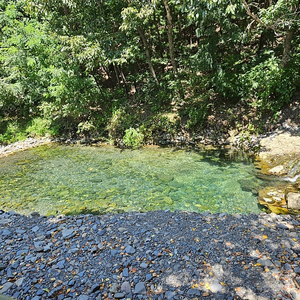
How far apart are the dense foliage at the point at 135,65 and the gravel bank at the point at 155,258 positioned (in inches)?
269

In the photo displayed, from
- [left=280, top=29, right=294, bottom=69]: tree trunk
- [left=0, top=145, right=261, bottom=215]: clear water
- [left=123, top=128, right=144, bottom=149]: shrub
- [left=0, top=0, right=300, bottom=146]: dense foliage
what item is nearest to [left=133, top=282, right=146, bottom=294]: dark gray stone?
[left=0, top=145, right=261, bottom=215]: clear water

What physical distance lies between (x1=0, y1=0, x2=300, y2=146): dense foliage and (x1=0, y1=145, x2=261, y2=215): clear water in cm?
243

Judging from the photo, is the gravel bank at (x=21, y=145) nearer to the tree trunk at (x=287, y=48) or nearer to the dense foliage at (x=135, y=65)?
the dense foliage at (x=135, y=65)

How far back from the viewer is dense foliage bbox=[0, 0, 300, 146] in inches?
375

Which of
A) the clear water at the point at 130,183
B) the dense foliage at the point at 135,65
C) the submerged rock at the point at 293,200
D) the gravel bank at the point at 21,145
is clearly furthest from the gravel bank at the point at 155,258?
the gravel bank at the point at 21,145

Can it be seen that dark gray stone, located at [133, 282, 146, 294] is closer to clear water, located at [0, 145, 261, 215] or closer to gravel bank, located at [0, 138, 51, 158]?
clear water, located at [0, 145, 261, 215]

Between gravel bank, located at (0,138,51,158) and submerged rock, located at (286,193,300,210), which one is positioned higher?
gravel bank, located at (0,138,51,158)

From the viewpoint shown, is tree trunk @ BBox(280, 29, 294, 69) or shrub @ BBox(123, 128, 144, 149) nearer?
tree trunk @ BBox(280, 29, 294, 69)

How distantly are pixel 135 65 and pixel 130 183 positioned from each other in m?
9.92

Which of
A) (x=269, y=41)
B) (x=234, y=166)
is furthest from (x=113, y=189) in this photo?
(x=269, y=41)

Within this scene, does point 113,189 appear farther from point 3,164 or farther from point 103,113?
point 103,113

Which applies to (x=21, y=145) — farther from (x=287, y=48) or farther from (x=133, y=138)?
(x=287, y=48)

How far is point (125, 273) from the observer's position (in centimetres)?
318

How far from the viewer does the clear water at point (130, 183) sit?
593 cm
